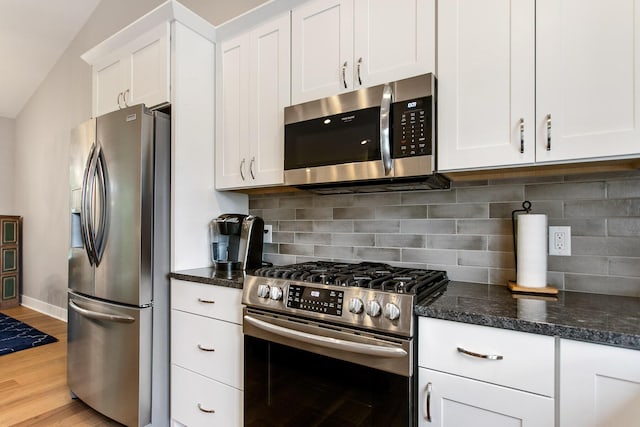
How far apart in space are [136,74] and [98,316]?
5.00 feet

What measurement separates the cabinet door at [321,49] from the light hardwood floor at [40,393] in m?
2.32

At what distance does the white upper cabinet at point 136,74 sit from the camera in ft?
6.59

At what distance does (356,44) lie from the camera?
1627 millimetres

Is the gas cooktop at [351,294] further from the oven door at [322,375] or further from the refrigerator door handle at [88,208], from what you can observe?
the refrigerator door handle at [88,208]

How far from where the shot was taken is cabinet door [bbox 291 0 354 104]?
1.66 meters

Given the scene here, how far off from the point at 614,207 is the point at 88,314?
9.05 ft

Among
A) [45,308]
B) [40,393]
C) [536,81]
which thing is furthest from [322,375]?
[45,308]

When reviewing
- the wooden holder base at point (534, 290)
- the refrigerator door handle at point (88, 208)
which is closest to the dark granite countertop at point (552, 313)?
the wooden holder base at point (534, 290)

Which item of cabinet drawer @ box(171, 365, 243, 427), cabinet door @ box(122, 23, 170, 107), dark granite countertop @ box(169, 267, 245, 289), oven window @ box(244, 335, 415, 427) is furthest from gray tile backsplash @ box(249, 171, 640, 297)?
cabinet door @ box(122, 23, 170, 107)

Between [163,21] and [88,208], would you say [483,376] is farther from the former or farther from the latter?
[163,21]

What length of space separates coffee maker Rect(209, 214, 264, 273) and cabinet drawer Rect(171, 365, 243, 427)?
0.61m

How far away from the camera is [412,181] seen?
1.56 meters

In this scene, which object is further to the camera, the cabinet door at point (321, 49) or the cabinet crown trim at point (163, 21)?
the cabinet crown trim at point (163, 21)

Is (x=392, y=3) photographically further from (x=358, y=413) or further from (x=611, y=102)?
(x=358, y=413)
